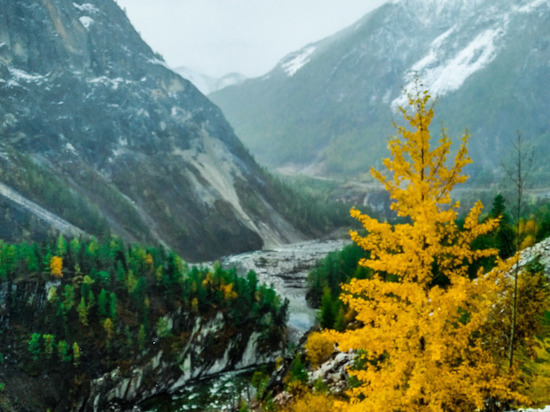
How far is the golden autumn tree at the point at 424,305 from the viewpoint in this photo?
12.3m

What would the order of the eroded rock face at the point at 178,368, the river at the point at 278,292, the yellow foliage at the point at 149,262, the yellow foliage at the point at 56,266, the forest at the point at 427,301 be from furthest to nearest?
the yellow foliage at the point at 149,262
the yellow foliage at the point at 56,266
the eroded rock face at the point at 178,368
the river at the point at 278,292
the forest at the point at 427,301

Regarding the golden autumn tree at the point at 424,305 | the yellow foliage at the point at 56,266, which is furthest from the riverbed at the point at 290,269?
the golden autumn tree at the point at 424,305

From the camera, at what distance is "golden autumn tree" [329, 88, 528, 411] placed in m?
12.3

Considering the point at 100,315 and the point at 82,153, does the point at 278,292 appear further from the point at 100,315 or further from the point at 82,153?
the point at 82,153

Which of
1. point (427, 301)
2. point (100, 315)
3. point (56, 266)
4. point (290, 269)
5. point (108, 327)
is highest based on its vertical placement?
point (427, 301)

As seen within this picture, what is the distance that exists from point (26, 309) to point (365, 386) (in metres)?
78.5

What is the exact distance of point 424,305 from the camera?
41.7 ft

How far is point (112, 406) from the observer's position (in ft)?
226

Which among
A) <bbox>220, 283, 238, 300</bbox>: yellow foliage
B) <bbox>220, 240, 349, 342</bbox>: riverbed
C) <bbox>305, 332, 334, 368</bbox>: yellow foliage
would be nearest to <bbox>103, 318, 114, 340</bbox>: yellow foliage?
<bbox>220, 283, 238, 300</bbox>: yellow foliage

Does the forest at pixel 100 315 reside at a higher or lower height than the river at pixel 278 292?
higher

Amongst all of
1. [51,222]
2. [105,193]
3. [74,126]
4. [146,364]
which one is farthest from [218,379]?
[74,126]

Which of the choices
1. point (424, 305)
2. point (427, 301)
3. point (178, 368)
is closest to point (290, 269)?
point (178, 368)

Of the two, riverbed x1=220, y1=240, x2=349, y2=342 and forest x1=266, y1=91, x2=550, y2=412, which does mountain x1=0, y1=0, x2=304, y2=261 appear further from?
forest x1=266, y1=91, x2=550, y2=412

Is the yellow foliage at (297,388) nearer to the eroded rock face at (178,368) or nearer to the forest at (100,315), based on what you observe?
the eroded rock face at (178,368)
